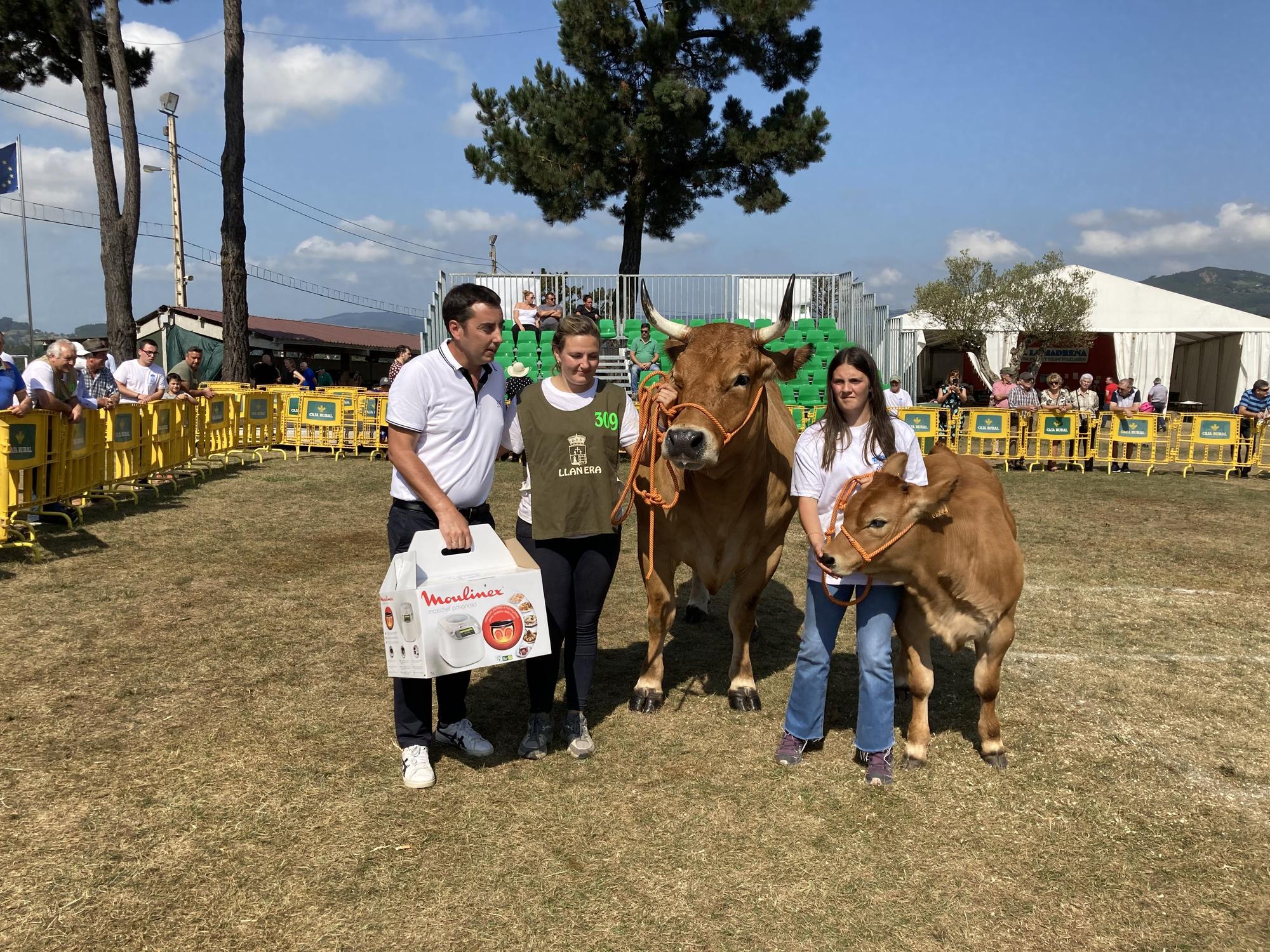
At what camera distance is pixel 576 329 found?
3.97 metres

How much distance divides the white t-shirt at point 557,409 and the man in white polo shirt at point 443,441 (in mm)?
118

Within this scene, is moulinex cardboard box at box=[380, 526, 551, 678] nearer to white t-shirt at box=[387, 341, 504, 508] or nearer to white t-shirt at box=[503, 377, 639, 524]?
white t-shirt at box=[387, 341, 504, 508]

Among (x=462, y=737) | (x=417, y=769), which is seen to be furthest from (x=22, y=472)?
(x=417, y=769)

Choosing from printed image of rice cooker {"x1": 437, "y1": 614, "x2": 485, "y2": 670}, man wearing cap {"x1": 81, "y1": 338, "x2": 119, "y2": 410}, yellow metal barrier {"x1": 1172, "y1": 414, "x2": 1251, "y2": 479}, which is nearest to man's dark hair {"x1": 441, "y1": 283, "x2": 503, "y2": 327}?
printed image of rice cooker {"x1": 437, "y1": 614, "x2": 485, "y2": 670}

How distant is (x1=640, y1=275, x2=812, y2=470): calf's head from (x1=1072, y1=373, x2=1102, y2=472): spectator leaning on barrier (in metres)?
14.1

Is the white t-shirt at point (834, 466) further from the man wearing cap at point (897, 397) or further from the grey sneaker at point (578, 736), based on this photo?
the man wearing cap at point (897, 397)

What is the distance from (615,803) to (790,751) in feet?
3.11

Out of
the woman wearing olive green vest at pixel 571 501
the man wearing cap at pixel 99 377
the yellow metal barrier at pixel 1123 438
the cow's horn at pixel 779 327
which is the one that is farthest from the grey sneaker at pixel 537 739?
the yellow metal barrier at pixel 1123 438

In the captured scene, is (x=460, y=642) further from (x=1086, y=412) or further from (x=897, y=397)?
(x=1086, y=412)

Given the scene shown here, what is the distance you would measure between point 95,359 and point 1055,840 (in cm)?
1099

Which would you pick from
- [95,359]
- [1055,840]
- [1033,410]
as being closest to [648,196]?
[1033,410]

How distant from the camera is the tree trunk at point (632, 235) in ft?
72.1

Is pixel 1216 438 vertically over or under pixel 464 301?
under

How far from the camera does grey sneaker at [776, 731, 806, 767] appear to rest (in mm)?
4219
